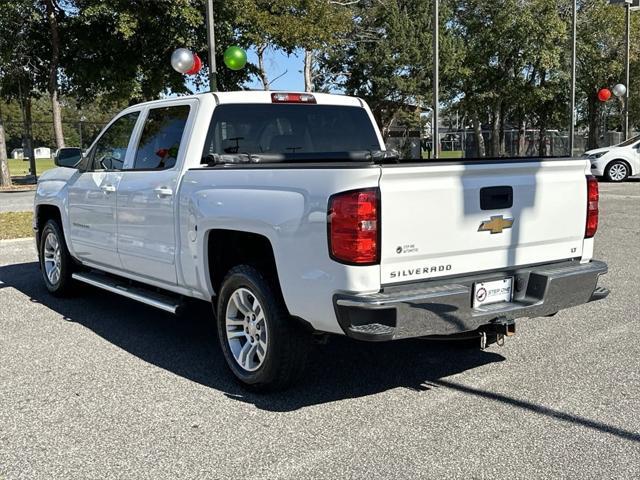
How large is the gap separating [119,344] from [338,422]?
243 cm

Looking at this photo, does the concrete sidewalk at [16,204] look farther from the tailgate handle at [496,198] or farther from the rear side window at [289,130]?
the tailgate handle at [496,198]

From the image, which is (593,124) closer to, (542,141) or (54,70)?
(542,141)

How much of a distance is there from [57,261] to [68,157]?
1.20 m

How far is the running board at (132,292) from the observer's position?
505cm

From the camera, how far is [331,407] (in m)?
4.09

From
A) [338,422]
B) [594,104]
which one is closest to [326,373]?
[338,422]

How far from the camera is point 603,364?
4.72 metres

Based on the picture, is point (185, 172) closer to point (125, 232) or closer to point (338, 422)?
point (125, 232)

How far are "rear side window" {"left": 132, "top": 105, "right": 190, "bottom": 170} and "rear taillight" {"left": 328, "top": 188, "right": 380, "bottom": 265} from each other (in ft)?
6.45

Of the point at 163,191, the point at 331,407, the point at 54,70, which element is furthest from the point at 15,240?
the point at 54,70

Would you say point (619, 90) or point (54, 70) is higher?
point (54, 70)

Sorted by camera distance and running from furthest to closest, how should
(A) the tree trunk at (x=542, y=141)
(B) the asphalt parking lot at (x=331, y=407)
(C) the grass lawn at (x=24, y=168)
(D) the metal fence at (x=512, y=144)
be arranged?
(C) the grass lawn at (x=24, y=168), (A) the tree trunk at (x=542, y=141), (D) the metal fence at (x=512, y=144), (B) the asphalt parking lot at (x=331, y=407)

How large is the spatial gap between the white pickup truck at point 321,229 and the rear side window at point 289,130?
0.01 meters

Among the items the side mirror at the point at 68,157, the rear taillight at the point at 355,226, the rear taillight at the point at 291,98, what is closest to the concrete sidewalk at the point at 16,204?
the side mirror at the point at 68,157
